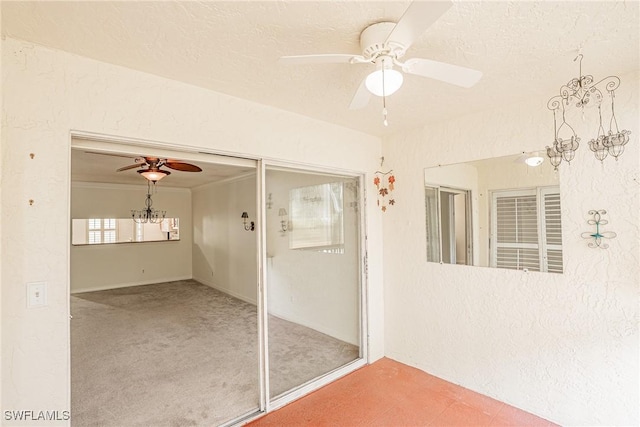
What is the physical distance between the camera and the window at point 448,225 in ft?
8.38

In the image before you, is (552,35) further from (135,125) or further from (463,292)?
(135,125)

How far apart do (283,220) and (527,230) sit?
6.45ft

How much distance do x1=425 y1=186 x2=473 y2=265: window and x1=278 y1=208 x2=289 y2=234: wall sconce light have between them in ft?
4.38

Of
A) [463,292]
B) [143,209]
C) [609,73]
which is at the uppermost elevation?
[609,73]

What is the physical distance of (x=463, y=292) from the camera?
2.56 m

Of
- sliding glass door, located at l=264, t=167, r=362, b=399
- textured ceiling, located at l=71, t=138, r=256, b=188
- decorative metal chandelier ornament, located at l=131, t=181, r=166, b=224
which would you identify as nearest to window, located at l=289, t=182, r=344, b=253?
sliding glass door, located at l=264, t=167, r=362, b=399

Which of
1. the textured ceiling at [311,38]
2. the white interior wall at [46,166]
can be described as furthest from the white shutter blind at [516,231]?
the white interior wall at [46,166]

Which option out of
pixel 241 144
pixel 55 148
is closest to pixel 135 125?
pixel 55 148

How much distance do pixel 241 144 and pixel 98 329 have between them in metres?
3.73

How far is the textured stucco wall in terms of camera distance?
1.84 metres

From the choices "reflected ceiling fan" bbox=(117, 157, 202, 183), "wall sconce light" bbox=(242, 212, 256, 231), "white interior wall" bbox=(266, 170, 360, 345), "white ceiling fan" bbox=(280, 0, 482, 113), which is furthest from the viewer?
"wall sconce light" bbox=(242, 212, 256, 231)

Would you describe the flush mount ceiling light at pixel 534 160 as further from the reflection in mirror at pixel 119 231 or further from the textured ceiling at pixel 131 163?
the reflection in mirror at pixel 119 231

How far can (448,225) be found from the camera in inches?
105

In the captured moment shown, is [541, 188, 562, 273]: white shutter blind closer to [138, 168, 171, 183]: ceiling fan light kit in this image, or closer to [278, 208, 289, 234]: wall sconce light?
[278, 208, 289, 234]: wall sconce light
